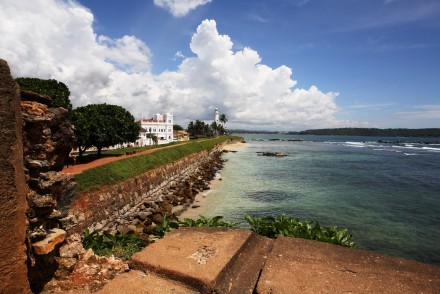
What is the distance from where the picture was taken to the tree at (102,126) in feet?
73.5

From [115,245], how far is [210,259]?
3418 millimetres

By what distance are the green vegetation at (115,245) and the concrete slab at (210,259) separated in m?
1.30

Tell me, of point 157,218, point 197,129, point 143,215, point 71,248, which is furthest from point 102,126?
point 197,129

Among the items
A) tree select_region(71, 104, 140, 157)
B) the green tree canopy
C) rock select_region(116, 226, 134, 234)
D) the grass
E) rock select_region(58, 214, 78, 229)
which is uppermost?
the green tree canopy

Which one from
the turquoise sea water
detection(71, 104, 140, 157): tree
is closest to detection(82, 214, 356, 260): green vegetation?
the turquoise sea water

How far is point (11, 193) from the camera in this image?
335 cm

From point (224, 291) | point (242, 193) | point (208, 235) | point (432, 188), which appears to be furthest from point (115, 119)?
point (432, 188)

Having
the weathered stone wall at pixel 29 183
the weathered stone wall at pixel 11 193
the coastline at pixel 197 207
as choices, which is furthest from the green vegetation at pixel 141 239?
the coastline at pixel 197 207

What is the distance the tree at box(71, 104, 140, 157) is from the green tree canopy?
193cm

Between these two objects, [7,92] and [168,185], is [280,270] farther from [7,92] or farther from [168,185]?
[168,185]

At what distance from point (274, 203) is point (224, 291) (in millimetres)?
15231

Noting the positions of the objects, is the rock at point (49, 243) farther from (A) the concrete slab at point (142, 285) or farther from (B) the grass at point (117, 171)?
(B) the grass at point (117, 171)

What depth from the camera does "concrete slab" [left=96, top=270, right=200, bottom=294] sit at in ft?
13.6

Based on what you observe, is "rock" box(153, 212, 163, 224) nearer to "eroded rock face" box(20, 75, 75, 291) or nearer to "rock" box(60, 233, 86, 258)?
"rock" box(60, 233, 86, 258)
